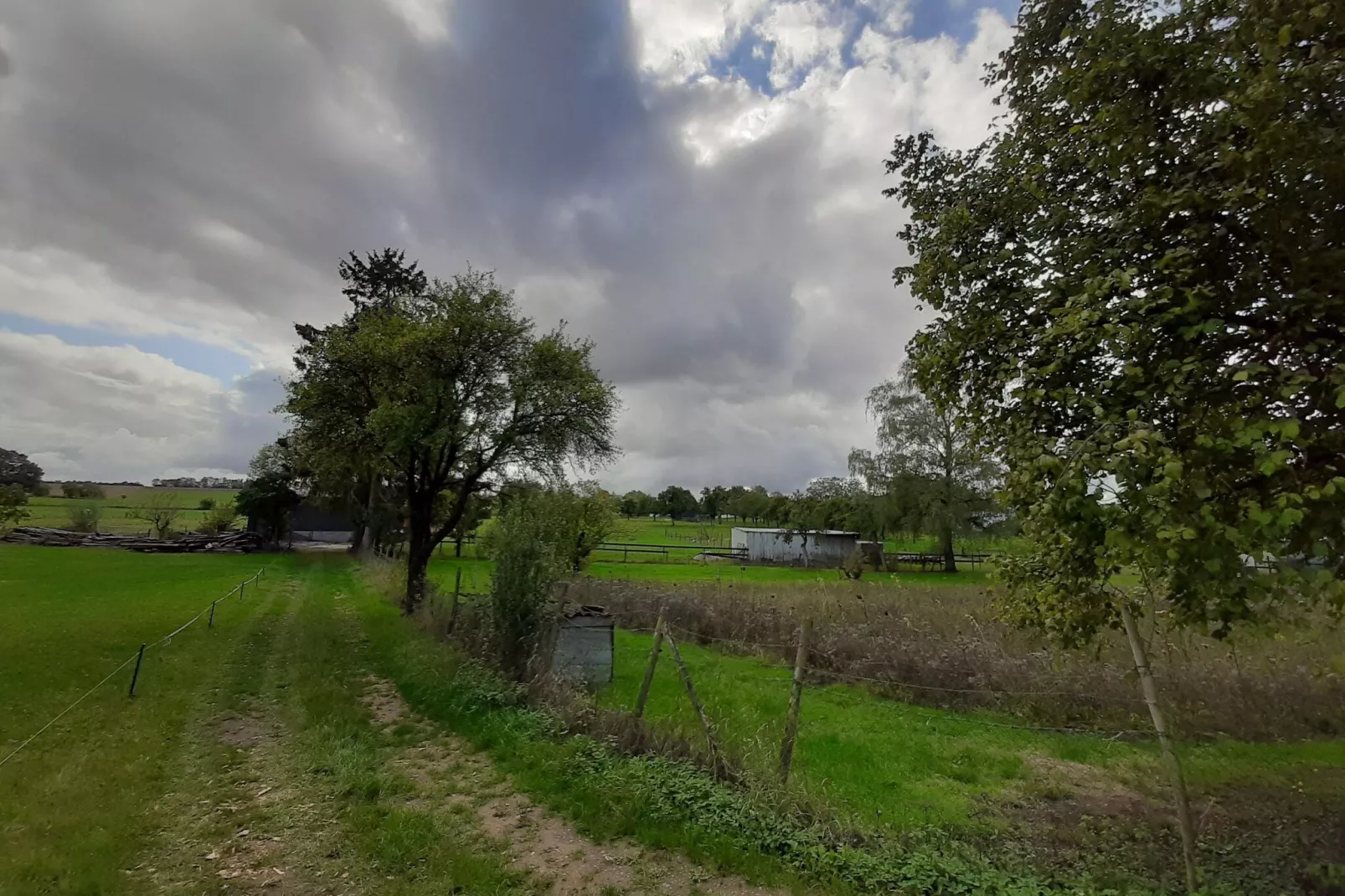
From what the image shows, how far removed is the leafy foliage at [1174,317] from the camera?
408cm

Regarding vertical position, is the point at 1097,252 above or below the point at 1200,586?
above

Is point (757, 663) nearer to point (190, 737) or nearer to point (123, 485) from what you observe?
point (190, 737)

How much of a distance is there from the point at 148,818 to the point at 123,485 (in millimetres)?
134874

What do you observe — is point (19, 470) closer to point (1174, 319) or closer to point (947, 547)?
point (1174, 319)

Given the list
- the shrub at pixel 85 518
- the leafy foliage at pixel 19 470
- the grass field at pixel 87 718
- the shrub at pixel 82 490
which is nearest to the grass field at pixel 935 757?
the grass field at pixel 87 718

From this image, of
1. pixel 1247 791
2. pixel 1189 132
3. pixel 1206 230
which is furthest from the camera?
pixel 1247 791

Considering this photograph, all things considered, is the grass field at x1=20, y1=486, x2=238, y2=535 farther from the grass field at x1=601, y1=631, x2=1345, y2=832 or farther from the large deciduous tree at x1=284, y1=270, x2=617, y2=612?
the grass field at x1=601, y1=631, x2=1345, y2=832

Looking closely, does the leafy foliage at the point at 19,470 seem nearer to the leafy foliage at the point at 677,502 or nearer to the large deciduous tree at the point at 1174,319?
the large deciduous tree at the point at 1174,319

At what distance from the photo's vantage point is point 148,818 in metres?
5.99

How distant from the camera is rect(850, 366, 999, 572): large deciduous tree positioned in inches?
1618

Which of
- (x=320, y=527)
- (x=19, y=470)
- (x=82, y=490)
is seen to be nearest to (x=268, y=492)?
(x=320, y=527)

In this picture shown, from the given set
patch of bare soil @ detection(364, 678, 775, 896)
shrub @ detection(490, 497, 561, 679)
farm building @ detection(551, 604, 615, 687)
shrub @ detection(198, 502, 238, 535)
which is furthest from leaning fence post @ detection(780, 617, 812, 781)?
shrub @ detection(198, 502, 238, 535)

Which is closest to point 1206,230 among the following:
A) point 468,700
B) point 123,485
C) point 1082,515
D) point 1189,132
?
point 1189,132

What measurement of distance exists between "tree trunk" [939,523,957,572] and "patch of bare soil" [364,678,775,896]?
38.5 m
